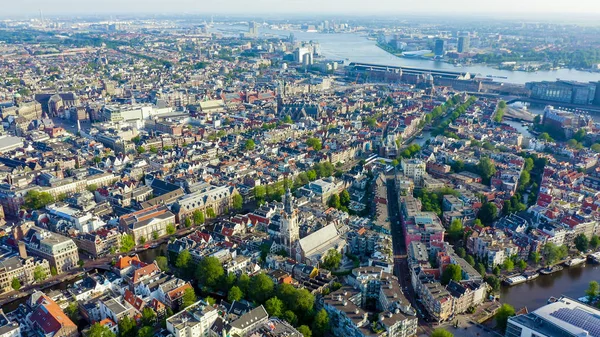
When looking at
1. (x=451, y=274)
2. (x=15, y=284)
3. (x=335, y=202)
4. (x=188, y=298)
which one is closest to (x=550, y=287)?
(x=451, y=274)

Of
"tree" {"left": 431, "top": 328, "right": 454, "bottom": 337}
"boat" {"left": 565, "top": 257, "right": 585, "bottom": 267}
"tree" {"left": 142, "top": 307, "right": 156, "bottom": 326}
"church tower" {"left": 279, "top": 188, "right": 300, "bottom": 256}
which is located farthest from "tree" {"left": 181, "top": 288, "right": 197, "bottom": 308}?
"boat" {"left": 565, "top": 257, "right": 585, "bottom": 267}

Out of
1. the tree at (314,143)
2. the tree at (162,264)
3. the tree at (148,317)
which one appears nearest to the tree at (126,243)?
the tree at (162,264)

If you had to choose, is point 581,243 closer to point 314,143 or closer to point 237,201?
point 237,201

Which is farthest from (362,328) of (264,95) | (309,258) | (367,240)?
(264,95)

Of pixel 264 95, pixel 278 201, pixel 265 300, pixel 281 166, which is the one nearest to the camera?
pixel 265 300

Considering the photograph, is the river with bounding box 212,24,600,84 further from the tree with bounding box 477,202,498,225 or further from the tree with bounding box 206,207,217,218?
the tree with bounding box 206,207,217,218

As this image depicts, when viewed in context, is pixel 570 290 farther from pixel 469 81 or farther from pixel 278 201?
pixel 469 81
